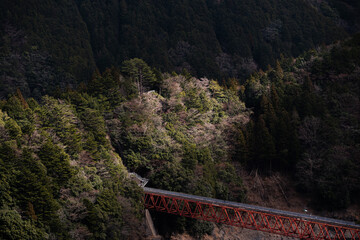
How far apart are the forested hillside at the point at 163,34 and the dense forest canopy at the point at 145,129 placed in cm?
58

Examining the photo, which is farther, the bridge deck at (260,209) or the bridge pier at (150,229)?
the bridge pier at (150,229)

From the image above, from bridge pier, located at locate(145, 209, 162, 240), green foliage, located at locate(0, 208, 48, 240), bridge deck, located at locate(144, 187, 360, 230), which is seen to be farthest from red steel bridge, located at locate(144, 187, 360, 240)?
green foliage, located at locate(0, 208, 48, 240)

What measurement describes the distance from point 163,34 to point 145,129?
73.7 meters

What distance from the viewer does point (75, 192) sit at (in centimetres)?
4372

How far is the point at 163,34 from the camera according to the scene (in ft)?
A: 416

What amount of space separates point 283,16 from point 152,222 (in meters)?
95.4

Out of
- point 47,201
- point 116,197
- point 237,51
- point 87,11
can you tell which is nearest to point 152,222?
point 116,197

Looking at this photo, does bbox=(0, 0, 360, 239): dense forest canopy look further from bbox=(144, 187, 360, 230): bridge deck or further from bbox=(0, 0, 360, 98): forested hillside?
bbox=(144, 187, 360, 230): bridge deck

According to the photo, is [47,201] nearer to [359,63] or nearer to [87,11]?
[359,63]

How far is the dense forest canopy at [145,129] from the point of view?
4291 cm

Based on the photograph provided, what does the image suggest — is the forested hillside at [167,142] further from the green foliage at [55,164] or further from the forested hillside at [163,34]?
the forested hillside at [163,34]

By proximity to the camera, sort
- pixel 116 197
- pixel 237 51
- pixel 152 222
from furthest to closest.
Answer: pixel 237 51, pixel 152 222, pixel 116 197

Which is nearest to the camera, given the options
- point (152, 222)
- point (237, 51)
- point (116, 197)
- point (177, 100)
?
point (116, 197)

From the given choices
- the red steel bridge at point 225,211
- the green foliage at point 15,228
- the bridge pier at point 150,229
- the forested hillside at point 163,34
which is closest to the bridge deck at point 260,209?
the red steel bridge at point 225,211
